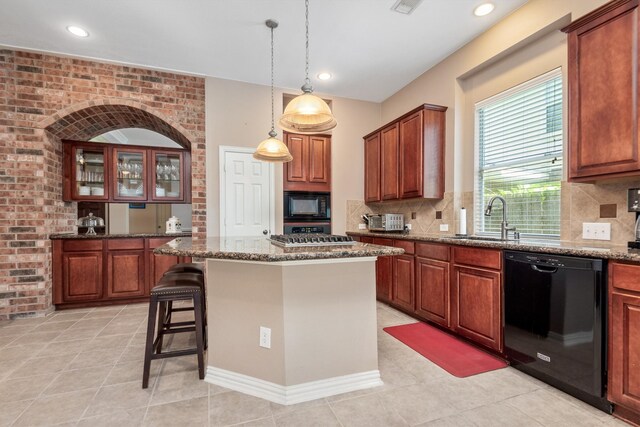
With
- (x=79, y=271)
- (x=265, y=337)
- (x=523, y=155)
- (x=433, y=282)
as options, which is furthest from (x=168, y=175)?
(x=523, y=155)

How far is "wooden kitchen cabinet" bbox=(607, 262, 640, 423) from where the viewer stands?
5.06ft

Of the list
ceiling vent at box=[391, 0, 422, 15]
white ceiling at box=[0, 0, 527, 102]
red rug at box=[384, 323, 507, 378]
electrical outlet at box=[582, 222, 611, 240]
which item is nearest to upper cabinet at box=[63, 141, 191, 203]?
white ceiling at box=[0, 0, 527, 102]

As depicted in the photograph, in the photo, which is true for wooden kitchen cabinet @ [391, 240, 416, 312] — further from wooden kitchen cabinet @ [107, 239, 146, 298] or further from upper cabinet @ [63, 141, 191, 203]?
wooden kitchen cabinet @ [107, 239, 146, 298]

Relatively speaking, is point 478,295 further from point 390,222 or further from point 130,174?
point 130,174

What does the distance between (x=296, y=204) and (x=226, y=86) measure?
1899 mm

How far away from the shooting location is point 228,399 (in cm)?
184

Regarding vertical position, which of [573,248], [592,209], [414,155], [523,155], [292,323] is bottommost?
[292,323]

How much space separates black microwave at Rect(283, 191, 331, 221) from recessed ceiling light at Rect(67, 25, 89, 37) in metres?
2.78

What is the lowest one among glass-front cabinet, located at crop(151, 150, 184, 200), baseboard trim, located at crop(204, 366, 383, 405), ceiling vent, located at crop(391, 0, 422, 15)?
baseboard trim, located at crop(204, 366, 383, 405)

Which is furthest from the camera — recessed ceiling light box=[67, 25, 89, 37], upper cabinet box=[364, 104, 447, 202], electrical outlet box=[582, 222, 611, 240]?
upper cabinet box=[364, 104, 447, 202]

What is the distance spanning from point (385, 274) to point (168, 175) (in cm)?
338

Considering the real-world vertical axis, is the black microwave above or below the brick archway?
below

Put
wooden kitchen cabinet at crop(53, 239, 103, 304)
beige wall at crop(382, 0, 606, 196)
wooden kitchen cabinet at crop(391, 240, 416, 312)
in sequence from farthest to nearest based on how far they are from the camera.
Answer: wooden kitchen cabinet at crop(53, 239, 103, 304), wooden kitchen cabinet at crop(391, 240, 416, 312), beige wall at crop(382, 0, 606, 196)

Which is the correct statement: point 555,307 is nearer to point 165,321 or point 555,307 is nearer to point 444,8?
point 444,8
